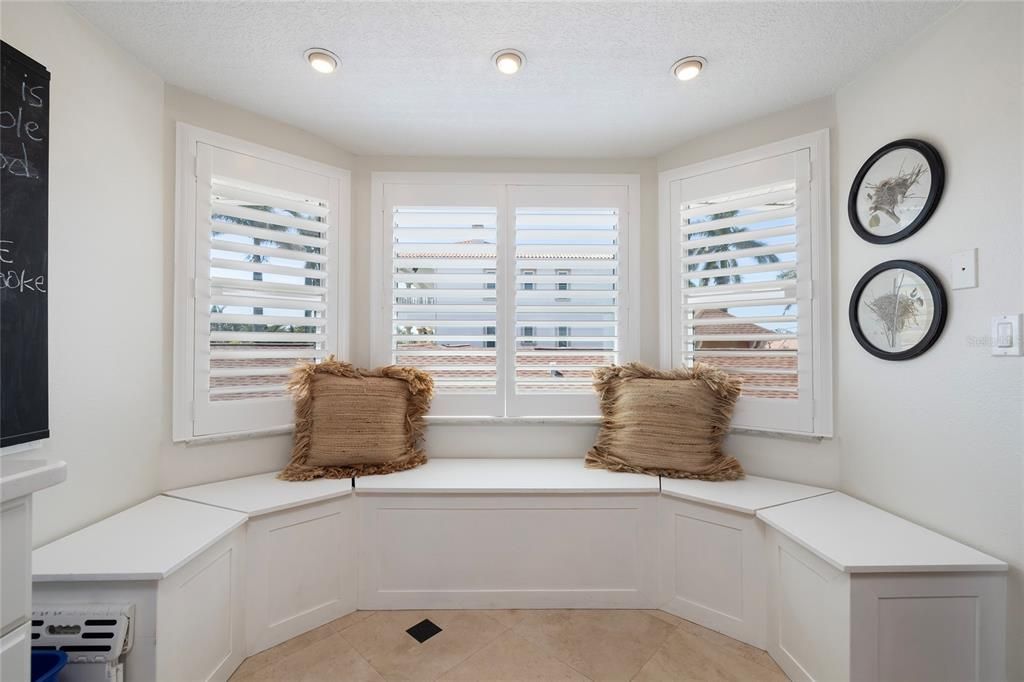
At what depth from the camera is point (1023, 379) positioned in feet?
4.06

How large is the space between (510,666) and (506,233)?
2051mm

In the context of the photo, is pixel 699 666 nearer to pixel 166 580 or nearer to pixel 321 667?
pixel 321 667

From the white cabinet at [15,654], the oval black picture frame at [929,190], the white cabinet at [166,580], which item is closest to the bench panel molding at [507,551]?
the white cabinet at [166,580]

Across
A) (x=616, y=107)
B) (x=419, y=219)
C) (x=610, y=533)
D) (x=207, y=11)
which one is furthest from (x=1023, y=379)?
(x=207, y=11)

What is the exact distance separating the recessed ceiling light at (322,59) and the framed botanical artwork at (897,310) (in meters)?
2.37

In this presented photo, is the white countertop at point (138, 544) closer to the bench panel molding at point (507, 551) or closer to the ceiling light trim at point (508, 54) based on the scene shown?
the bench panel molding at point (507, 551)

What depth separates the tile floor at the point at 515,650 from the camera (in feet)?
4.97

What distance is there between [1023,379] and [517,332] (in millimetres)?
1910

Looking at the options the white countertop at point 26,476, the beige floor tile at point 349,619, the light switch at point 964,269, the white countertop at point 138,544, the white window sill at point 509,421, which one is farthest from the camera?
the white window sill at point 509,421

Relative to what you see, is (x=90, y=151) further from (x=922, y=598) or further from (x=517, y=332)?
(x=922, y=598)

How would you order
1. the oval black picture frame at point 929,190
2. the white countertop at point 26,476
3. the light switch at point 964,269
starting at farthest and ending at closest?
the oval black picture frame at point 929,190 < the light switch at point 964,269 < the white countertop at point 26,476

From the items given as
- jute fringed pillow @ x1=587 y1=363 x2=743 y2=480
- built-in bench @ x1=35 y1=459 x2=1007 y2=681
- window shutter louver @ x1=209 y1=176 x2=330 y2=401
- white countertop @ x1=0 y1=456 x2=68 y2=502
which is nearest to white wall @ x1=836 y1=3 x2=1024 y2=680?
built-in bench @ x1=35 y1=459 x2=1007 y2=681

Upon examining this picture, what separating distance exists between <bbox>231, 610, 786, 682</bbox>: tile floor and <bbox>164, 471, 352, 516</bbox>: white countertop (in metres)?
0.57

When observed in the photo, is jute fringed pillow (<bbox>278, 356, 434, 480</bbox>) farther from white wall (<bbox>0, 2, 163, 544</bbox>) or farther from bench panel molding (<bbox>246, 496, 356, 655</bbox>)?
white wall (<bbox>0, 2, 163, 544</bbox>)
